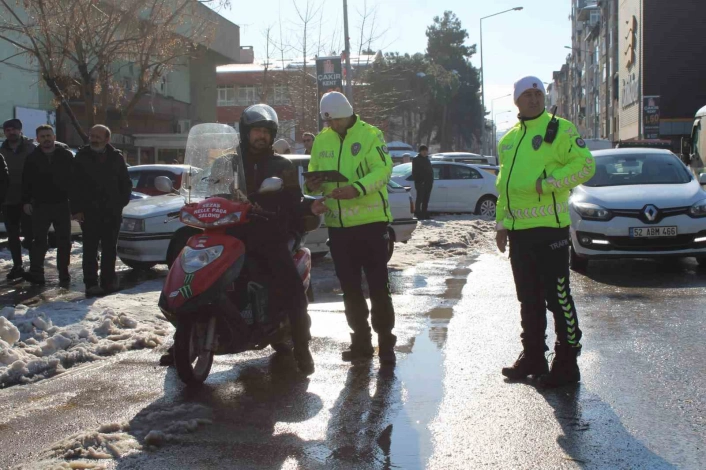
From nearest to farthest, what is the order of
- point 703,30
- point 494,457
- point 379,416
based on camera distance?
point 494,457 → point 379,416 → point 703,30

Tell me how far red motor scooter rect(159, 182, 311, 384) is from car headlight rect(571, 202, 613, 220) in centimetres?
594

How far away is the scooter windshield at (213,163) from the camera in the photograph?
19.5ft

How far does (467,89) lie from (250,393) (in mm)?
77150

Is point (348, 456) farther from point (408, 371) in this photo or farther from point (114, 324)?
point (114, 324)

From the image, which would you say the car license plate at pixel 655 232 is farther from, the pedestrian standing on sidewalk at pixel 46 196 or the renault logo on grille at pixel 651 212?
the pedestrian standing on sidewalk at pixel 46 196

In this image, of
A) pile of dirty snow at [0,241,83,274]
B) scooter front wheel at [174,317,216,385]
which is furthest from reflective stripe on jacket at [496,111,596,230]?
pile of dirty snow at [0,241,83,274]

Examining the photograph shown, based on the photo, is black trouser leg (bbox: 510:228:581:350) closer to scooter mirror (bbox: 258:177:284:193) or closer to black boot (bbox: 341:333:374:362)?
black boot (bbox: 341:333:374:362)

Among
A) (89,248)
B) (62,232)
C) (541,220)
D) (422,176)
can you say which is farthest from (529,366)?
(422,176)

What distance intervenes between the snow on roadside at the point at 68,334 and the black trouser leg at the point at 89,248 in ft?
2.62

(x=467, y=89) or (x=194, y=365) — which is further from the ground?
(x=467, y=89)

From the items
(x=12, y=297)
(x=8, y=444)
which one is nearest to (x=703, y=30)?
(x=12, y=297)

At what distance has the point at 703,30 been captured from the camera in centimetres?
5353

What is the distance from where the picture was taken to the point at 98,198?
9.21 meters

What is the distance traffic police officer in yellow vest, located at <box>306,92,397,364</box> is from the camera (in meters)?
6.17
